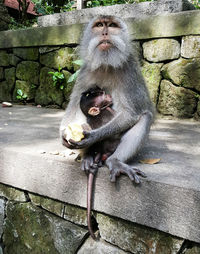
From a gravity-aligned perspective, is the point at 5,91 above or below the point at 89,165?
below

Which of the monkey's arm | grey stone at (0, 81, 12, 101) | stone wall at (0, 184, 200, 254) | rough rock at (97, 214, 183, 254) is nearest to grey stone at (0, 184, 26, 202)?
stone wall at (0, 184, 200, 254)

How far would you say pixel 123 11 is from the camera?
455cm

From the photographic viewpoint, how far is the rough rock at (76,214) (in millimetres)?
2088

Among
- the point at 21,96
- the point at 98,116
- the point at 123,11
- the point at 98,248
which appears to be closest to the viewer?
the point at 98,248

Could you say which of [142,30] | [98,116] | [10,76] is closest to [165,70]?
[142,30]

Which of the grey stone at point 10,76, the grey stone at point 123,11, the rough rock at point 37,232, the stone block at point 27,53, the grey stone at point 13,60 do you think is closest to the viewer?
the rough rock at point 37,232

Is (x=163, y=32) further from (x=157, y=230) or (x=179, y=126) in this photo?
(x=157, y=230)

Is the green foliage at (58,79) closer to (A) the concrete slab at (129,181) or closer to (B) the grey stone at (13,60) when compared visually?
(B) the grey stone at (13,60)

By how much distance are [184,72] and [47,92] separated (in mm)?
2699

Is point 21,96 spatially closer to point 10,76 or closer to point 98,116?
point 10,76

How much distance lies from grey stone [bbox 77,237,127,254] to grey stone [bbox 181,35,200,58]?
294 cm

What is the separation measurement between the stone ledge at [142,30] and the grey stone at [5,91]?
111 cm

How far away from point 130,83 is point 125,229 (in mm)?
1099

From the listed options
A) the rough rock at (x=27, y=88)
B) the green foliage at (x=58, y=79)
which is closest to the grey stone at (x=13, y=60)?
the rough rock at (x=27, y=88)
